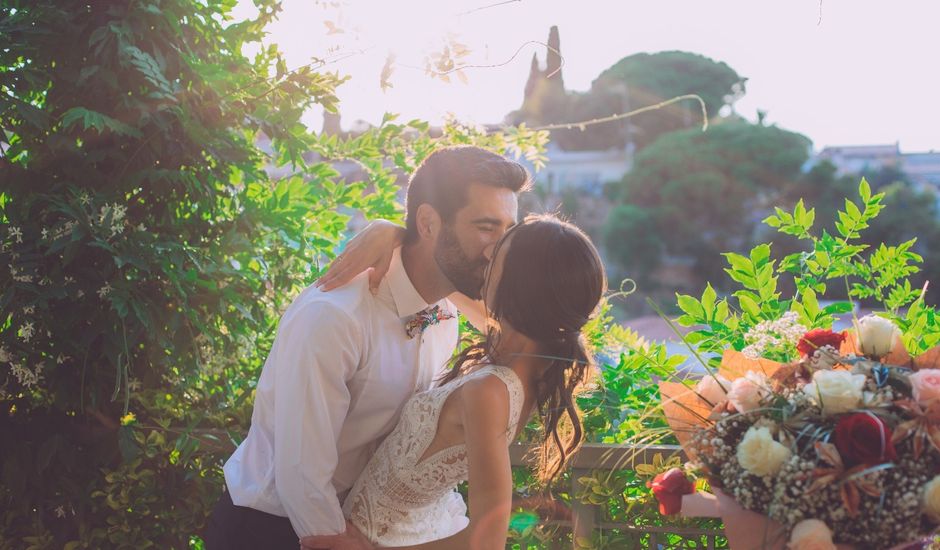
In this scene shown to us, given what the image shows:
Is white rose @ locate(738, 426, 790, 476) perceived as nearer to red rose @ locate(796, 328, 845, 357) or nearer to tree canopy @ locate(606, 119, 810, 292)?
red rose @ locate(796, 328, 845, 357)

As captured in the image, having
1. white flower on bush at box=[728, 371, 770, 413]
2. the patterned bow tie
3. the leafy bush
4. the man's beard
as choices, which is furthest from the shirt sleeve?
the leafy bush

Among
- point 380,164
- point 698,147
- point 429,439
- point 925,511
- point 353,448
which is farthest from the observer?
point 698,147

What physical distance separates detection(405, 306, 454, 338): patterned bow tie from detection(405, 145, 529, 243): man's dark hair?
0.72ft

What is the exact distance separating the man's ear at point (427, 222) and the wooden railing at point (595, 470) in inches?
26.0

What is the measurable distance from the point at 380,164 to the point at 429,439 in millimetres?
1591

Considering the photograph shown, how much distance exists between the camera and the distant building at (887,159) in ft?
148

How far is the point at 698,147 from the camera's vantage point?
133ft

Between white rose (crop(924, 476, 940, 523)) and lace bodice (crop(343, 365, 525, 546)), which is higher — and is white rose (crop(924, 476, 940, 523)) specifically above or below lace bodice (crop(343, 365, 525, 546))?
above

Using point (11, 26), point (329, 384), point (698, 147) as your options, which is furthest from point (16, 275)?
point (698, 147)

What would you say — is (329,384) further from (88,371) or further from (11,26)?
(11,26)

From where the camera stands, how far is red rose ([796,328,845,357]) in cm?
174

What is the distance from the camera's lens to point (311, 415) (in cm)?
195

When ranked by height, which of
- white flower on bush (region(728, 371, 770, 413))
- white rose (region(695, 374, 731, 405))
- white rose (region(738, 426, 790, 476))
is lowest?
white rose (region(738, 426, 790, 476))

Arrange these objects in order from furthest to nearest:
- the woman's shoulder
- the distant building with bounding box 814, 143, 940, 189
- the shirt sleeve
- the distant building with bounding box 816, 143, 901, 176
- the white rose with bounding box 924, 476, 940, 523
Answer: the distant building with bounding box 816, 143, 901, 176
the distant building with bounding box 814, 143, 940, 189
the shirt sleeve
the woman's shoulder
the white rose with bounding box 924, 476, 940, 523
